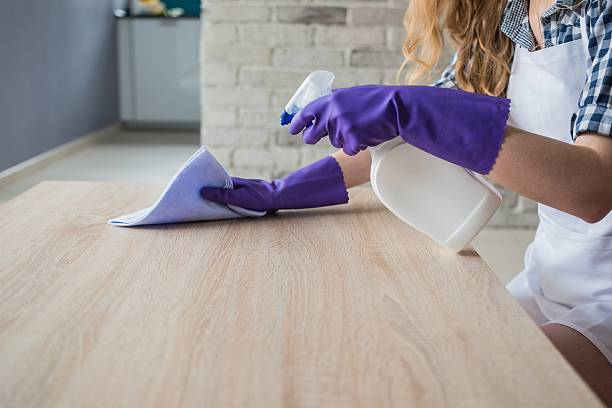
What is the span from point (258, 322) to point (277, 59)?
7.35ft

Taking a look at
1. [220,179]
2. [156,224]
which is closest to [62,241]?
[156,224]

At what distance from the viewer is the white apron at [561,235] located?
3.25 ft

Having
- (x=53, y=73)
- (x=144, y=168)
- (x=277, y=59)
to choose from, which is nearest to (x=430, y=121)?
(x=277, y=59)

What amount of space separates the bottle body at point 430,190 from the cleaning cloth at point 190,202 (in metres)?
0.25

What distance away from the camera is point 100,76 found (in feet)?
16.9

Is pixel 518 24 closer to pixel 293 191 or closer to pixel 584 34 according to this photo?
pixel 584 34

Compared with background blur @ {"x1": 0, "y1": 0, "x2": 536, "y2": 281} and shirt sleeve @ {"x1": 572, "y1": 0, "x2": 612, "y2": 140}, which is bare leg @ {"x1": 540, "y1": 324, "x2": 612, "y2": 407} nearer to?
shirt sleeve @ {"x1": 572, "y1": 0, "x2": 612, "y2": 140}

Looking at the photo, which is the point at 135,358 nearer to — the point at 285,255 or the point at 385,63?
the point at 285,255

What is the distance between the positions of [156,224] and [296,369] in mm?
440

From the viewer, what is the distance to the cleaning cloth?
3.02 ft

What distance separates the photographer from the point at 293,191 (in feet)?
3.39

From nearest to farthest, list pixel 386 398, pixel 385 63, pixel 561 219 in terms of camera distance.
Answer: pixel 386 398
pixel 561 219
pixel 385 63

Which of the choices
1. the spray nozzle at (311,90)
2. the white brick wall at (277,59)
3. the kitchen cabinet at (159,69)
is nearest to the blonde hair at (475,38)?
the spray nozzle at (311,90)

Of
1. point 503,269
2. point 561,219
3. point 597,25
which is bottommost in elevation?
point 503,269
